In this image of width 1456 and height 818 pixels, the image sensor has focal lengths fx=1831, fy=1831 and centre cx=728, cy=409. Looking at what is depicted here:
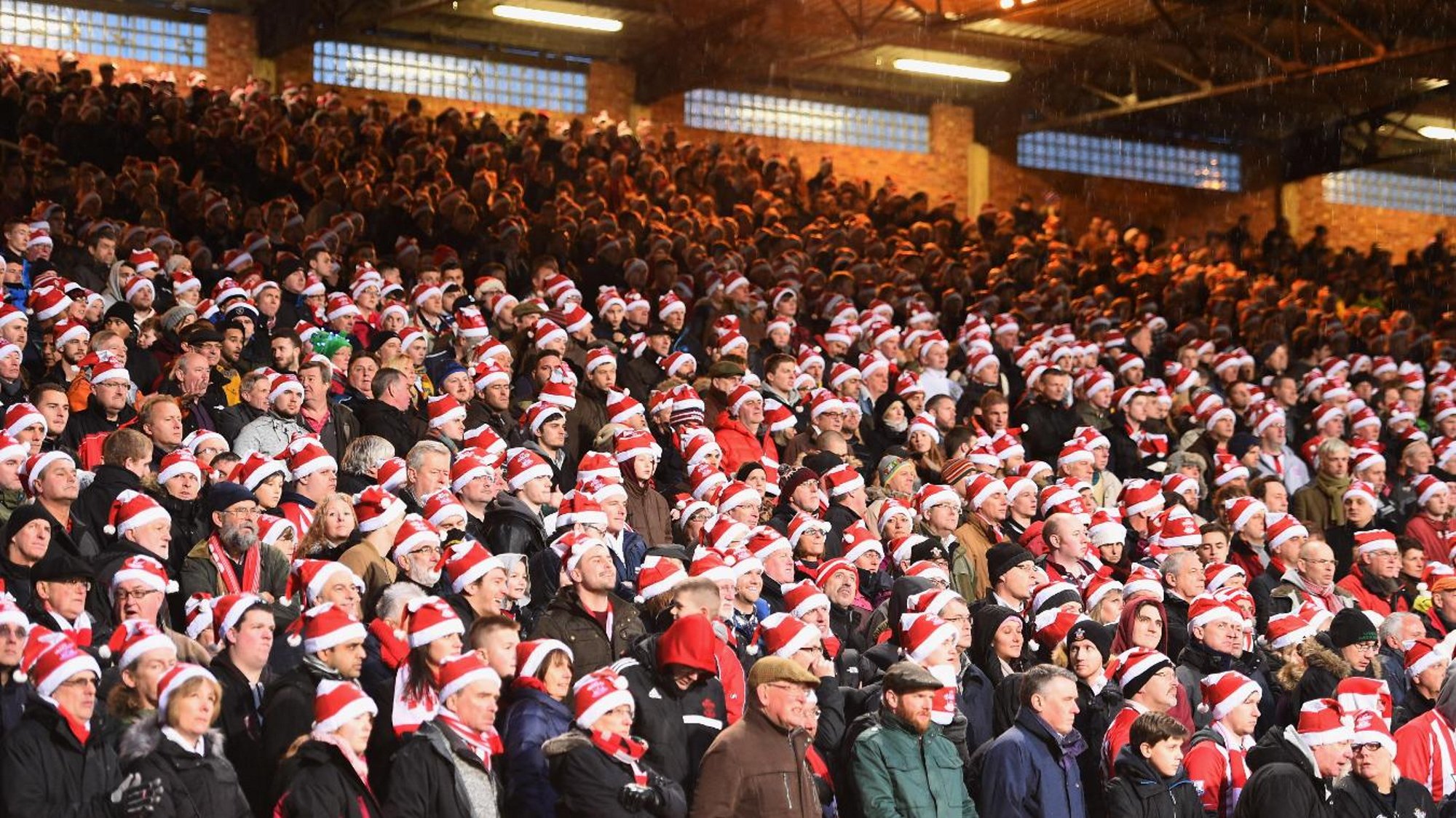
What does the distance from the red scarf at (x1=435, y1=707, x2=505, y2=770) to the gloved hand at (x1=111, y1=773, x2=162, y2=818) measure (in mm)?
1022

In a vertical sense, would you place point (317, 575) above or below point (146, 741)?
above

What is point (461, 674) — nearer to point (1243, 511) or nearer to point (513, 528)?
point (513, 528)

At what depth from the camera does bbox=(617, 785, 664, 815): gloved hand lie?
6484 mm

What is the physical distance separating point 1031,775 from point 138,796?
3.60 meters

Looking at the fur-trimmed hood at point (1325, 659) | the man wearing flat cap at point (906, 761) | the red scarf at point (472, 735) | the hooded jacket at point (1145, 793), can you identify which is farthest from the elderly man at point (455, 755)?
the fur-trimmed hood at point (1325, 659)

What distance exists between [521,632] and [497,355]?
487 centimetres

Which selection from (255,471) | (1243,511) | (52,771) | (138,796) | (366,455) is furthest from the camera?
(1243,511)

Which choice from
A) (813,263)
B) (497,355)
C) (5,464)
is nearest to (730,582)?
(5,464)

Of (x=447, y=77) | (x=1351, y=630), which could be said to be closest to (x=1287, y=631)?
(x=1351, y=630)

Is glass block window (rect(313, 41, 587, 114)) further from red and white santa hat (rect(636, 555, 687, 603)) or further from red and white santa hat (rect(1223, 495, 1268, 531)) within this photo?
red and white santa hat (rect(636, 555, 687, 603))

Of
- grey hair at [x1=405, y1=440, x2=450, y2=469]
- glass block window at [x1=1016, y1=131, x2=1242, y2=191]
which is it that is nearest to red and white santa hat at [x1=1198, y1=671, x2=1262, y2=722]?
grey hair at [x1=405, y1=440, x2=450, y2=469]

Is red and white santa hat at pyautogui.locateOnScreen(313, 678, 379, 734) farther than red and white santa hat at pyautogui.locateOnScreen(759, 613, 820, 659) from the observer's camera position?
No

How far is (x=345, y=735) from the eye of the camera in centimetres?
624

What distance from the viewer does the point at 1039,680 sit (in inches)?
306
